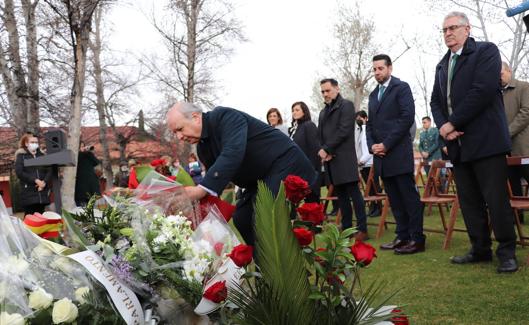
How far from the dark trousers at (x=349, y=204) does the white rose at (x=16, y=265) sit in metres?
4.82

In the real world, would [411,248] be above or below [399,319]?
below

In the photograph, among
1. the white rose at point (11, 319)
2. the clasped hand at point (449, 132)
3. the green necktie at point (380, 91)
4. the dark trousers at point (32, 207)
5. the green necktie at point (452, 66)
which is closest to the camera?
the white rose at point (11, 319)

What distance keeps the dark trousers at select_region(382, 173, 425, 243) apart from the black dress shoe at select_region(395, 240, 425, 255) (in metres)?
0.04

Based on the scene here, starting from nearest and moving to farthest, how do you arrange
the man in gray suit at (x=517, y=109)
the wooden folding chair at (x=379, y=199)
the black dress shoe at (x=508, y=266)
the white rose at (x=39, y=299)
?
the white rose at (x=39, y=299)
the black dress shoe at (x=508, y=266)
the man in gray suit at (x=517, y=109)
the wooden folding chair at (x=379, y=199)

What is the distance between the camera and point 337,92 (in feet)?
20.4

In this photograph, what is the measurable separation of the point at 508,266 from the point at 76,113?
10395 millimetres

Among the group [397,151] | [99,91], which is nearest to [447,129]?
[397,151]

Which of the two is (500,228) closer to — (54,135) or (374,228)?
(374,228)

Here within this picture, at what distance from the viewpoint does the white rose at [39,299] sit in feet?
4.61

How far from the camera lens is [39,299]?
1.42 metres

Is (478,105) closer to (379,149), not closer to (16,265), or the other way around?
(379,149)

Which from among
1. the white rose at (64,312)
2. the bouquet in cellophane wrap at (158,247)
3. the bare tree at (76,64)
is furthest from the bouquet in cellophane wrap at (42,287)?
the bare tree at (76,64)

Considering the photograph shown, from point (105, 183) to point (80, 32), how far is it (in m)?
19.7

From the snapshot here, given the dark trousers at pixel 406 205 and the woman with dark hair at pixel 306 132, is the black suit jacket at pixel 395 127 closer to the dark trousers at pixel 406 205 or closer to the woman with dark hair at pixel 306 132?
the dark trousers at pixel 406 205
